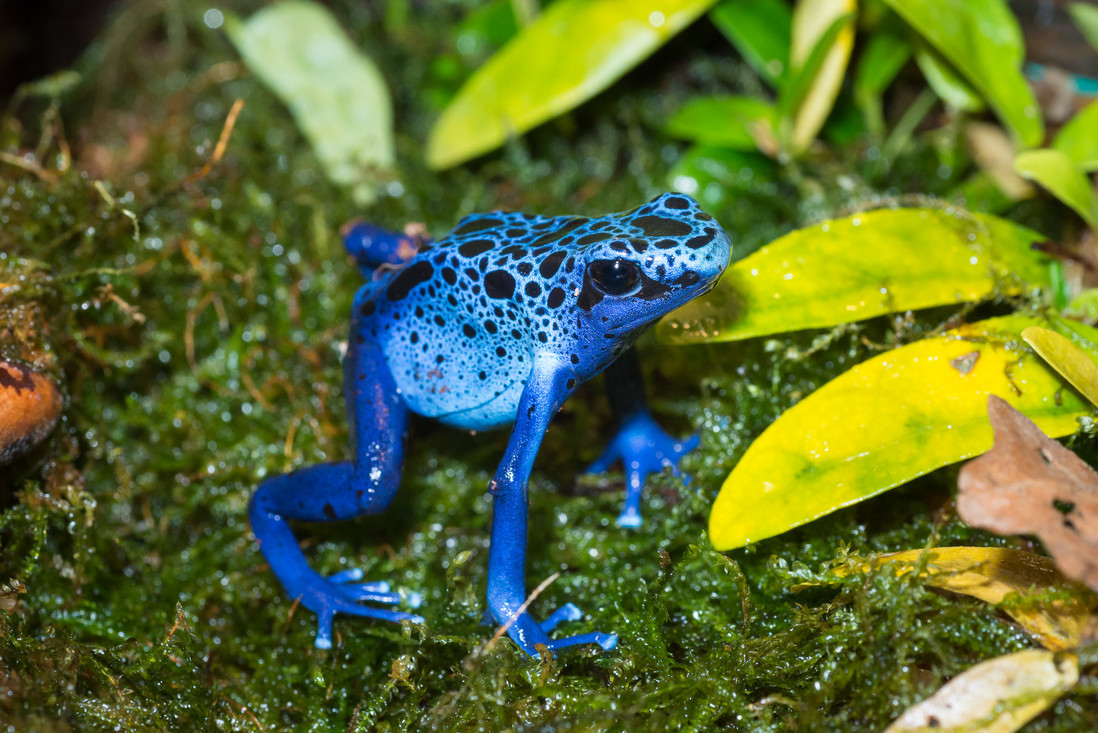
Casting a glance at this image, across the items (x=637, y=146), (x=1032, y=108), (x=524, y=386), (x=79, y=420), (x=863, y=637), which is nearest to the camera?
(x=863, y=637)

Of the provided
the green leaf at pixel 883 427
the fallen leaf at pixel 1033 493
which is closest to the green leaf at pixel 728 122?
the green leaf at pixel 883 427

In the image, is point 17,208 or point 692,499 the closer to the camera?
point 692,499

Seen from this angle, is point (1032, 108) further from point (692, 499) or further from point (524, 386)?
point (524, 386)

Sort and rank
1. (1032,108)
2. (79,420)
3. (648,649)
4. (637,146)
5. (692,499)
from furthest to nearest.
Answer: (637,146), (1032,108), (79,420), (692,499), (648,649)

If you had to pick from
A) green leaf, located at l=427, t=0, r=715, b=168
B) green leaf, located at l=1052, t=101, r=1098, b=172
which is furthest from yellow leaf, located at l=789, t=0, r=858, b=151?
green leaf, located at l=1052, t=101, r=1098, b=172

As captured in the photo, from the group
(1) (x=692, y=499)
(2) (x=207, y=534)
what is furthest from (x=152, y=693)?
(1) (x=692, y=499)

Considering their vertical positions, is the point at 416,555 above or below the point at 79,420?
below

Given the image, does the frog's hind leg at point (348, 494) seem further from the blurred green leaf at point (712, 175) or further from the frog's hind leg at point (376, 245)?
the blurred green leaf at point (712, 175)

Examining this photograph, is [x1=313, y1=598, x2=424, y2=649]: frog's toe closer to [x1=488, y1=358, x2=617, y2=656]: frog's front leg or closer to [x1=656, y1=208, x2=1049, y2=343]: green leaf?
[x1=488, y1=358, x2=617, y2=656]: frog's front leg
